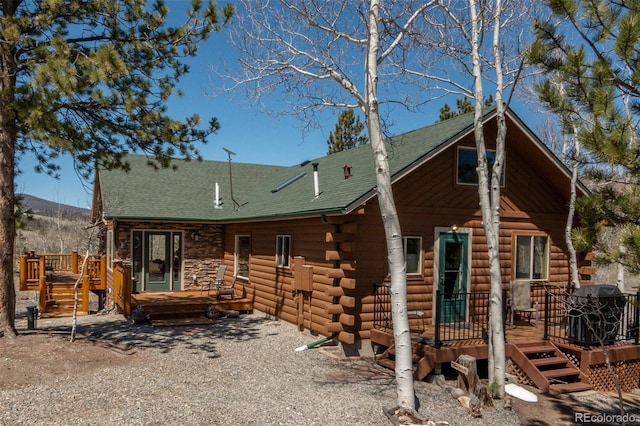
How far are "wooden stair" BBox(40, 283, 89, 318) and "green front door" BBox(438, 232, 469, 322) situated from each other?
33.8ft

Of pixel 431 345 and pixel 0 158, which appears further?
pixel 0 158

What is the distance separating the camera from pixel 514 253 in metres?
12.5

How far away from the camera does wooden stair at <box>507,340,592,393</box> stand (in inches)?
352

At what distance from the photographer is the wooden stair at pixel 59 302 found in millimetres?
14516

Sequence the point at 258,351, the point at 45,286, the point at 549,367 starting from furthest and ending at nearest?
the point at 45,286 → the point at 258,351 → the point at 549,367

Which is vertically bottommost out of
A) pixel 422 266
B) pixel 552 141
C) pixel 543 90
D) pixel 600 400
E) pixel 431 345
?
pixel 600 400

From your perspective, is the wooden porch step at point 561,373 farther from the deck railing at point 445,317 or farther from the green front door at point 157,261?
the green front door at point 157,261

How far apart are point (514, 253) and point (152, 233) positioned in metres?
11.2

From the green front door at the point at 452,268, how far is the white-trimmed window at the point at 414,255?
1.68 ft

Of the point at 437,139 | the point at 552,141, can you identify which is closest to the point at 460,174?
the point at 437,139

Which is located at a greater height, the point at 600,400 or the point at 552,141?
the point at 552,141

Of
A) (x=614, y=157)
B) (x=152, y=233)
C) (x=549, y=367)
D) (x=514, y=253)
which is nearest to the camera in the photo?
(x=614, y=157)

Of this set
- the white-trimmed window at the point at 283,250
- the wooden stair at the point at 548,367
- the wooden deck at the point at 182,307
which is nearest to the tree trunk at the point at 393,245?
the wooden stair at the point at 548,367

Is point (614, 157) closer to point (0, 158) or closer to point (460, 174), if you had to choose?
point (460, 174)
